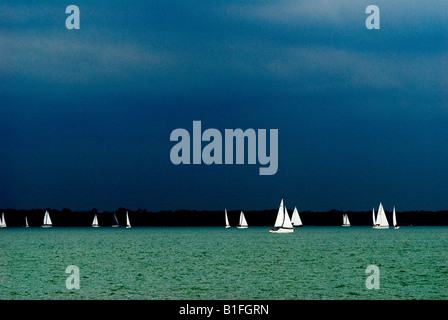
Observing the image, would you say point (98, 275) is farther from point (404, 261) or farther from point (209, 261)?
point (404, 261)

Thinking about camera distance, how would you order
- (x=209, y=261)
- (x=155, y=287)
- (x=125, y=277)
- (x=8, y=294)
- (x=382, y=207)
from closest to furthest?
(x=8, y=294)
(x=155, y=287)
(x=125, y=277)
(x=209, y=261)
(x=382, y=207)

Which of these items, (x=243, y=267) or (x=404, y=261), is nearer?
(x=243, y=267)

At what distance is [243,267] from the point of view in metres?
A: 70.1

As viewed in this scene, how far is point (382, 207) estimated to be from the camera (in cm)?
18375
